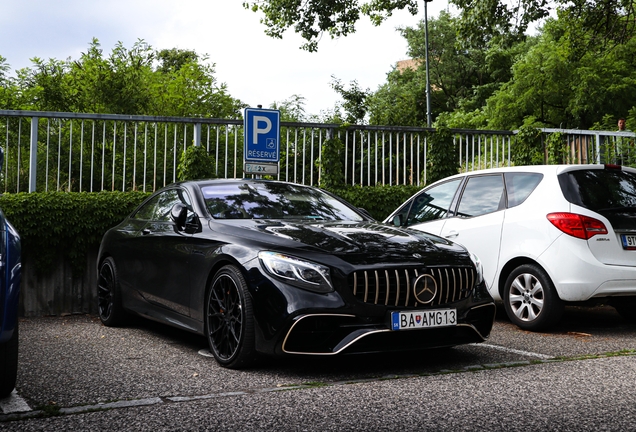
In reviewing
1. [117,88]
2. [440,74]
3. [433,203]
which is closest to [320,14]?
[117,88]

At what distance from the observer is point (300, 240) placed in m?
5.30

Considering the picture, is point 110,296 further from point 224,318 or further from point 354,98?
point 354,98

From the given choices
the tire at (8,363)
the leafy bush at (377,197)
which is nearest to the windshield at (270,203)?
the tire at (8,363)

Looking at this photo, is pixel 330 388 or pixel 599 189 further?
pixel 599 189

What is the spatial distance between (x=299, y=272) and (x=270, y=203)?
1.57 metres

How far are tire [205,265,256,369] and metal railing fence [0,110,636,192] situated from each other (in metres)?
5.35

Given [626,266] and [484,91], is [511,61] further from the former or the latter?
[626,266]

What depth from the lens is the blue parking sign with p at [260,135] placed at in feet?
31.6

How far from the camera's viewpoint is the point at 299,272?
16.4 feet

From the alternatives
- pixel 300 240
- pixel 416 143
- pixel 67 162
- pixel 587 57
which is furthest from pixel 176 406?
pixel 587 57

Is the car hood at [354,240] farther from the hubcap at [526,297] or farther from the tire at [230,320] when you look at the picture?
the hubcap at [526,297]

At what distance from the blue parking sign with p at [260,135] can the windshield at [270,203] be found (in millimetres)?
2664

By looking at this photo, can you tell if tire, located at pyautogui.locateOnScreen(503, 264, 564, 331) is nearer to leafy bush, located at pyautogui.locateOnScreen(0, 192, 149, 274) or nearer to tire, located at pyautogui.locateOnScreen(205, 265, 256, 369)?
tire, located at pyautogui.locateOnScreen(205, 265, 256, 369)

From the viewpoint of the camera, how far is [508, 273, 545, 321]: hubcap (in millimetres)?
7238
